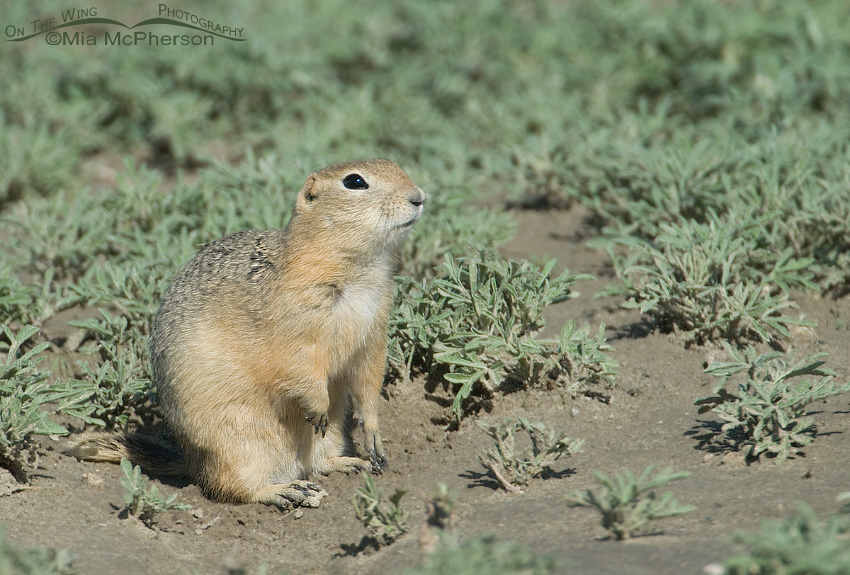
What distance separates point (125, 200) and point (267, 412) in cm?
234

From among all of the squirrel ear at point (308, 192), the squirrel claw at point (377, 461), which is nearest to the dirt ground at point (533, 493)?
the squirrel claw at point (377, 461)

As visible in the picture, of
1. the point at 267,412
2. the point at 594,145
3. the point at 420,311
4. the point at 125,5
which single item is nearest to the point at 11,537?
the point at 267,412

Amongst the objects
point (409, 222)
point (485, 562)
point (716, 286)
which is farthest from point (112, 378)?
point (716, 286)

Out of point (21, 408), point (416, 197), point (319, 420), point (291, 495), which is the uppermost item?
point (416, 197)

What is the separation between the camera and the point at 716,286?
15.3ft

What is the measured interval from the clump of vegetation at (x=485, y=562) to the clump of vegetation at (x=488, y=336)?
161 cm

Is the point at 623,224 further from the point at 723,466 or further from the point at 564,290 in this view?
the point at 723,466

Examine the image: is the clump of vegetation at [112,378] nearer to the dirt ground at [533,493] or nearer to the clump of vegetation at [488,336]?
the dirt ground at [533,493]

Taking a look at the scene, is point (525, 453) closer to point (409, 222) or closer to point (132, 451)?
point (409, 222)

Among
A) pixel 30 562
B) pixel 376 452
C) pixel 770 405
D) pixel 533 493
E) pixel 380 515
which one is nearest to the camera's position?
pixel 30 562

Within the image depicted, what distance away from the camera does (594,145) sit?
641 cm

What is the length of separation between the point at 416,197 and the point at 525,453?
1.22 meters

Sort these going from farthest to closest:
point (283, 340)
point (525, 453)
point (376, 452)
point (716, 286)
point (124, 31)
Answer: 1. point (124, 31)
2. point (716, 286)
3. point (376, 452)
4. point (283, 340)
5. point (525, 453)

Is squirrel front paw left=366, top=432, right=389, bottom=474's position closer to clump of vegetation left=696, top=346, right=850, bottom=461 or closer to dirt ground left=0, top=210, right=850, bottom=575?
dirt ground left=0, top=210, right=850, bottom=575
